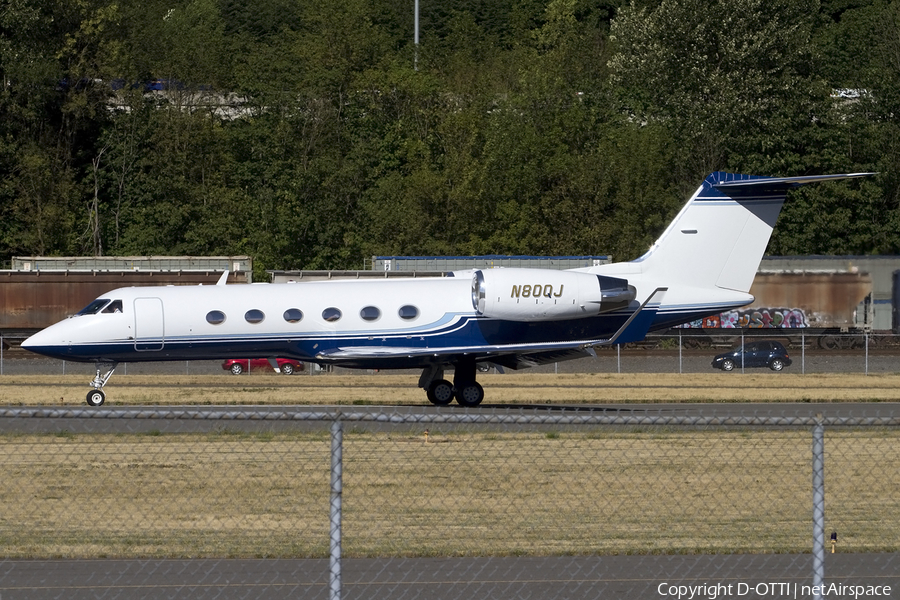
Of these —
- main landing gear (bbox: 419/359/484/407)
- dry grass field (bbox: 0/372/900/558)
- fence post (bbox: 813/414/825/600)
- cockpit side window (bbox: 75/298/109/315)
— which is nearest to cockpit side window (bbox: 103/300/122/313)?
cockpit side window (bbox: 75/298/109/315)

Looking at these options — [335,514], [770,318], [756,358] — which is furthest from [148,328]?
[770,318]

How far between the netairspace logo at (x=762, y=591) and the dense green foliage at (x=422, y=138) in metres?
46.3

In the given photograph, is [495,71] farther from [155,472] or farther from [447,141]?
[155,472]

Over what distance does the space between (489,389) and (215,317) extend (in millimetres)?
8028

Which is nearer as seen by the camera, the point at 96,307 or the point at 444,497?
the point at 444,497

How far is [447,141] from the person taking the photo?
197 ft

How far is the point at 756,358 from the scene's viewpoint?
3856 cm

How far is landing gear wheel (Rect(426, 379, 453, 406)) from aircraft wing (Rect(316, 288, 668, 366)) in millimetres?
1150

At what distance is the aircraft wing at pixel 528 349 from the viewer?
2331 cm

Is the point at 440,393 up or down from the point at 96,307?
down

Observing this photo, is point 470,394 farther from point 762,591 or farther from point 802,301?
point 802,301

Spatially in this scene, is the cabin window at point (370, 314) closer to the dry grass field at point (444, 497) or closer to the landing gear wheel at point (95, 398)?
the landing gear wheel at point (95, 398)

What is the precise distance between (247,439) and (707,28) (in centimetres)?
4727

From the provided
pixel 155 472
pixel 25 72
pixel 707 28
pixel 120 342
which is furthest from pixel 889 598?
pixel 25 72
